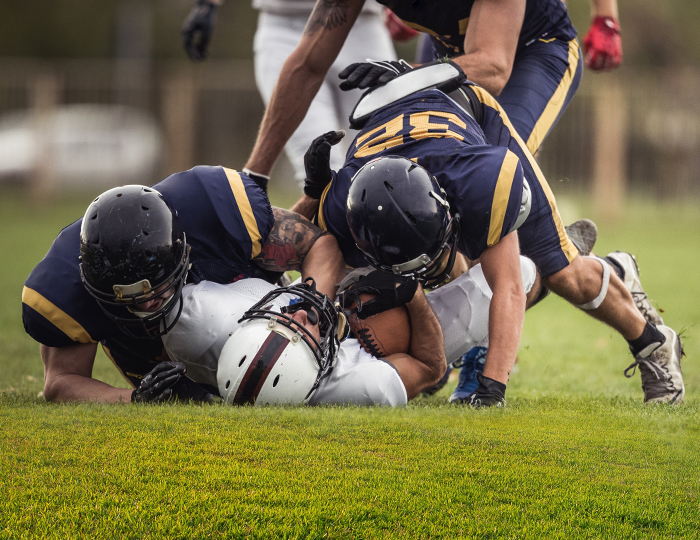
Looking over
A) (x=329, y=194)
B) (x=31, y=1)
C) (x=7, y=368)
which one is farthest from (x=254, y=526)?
(x=31, y=1)

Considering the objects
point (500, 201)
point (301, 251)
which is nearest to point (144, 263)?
point (301, 251)

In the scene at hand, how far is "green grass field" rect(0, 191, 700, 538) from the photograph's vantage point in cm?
209

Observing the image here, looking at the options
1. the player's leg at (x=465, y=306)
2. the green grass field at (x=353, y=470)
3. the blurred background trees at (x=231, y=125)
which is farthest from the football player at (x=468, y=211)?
the blurred background trees at (x=231, y=125)

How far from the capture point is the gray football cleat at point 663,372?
3.52 m

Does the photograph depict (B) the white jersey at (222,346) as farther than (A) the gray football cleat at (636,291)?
No

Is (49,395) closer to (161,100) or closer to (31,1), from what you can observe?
(161,100)

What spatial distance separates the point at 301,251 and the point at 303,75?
1332 millimetres

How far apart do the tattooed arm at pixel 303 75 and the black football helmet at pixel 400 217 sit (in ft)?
4.51

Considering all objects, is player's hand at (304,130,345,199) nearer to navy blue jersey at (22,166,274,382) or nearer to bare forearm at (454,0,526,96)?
navy blue jersey at (22,166,274,382)

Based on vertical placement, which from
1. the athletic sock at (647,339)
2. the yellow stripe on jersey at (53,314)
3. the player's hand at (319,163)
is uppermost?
the player's hand at (319,163)

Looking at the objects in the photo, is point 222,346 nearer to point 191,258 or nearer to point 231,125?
point 191,258

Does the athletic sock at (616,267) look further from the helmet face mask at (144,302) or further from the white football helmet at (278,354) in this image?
the helmet face mask at (144,302)

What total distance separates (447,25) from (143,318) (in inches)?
84.7

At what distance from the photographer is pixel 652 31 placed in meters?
26.8
